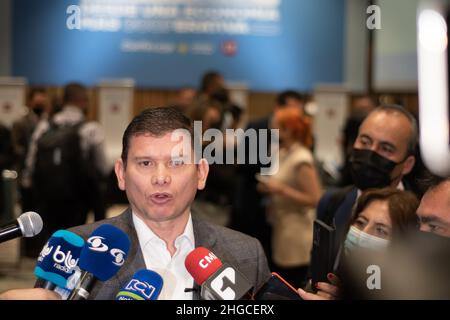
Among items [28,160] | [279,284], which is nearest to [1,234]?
[279,284]

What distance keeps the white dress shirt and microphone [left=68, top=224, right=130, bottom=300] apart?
225 mm

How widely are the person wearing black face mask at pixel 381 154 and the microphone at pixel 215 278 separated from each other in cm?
84

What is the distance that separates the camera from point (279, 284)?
179 centimetres

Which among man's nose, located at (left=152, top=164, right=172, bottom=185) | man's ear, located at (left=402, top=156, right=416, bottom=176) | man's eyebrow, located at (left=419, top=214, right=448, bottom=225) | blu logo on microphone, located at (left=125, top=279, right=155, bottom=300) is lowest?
blu logo on microphone, located at (left=125, top=279, right=155, bottom=300)

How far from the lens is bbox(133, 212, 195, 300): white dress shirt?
1911 mm

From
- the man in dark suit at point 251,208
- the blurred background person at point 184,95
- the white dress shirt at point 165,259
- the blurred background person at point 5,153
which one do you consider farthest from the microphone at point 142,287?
the blurred background person at point 184,95

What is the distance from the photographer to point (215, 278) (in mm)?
1638

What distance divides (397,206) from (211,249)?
0.53 metres

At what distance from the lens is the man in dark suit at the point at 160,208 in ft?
6.15

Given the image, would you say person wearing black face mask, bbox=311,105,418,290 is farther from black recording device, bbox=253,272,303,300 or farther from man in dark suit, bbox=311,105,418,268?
black recording device, bbox=253,272,303,300

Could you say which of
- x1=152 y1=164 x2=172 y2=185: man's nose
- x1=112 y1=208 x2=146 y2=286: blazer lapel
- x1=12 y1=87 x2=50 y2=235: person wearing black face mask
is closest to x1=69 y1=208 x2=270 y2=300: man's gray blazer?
x1=112 y1=208 x2=146 y2=286: blazer lapel

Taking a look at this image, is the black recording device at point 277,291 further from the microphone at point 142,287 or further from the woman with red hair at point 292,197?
the woman with red hair at point 292,197
